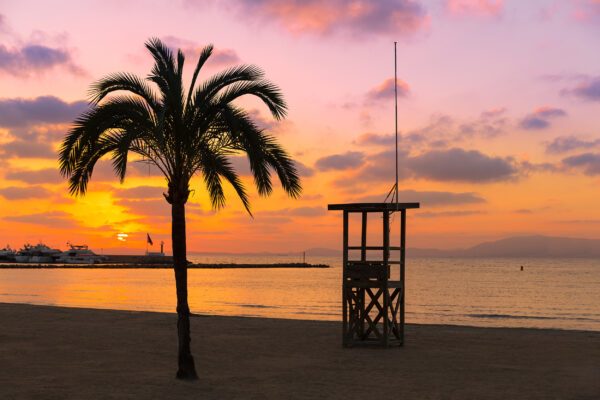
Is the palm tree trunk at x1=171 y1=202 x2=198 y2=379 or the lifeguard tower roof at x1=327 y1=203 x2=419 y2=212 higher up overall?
the lifeguard tower roof at x1=327 y1=203 x2=419 y2=212

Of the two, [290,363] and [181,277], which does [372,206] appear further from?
[181,277]

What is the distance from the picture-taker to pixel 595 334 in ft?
75.2

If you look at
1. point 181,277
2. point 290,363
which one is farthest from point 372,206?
point 181,277

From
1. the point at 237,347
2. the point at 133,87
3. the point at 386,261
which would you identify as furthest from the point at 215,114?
the point at 237,347

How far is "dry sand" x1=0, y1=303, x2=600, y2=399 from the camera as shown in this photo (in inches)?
512

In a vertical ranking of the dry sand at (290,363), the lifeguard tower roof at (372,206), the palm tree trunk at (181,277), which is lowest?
the dry sand at (290,363)

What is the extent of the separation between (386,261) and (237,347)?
18.7ft

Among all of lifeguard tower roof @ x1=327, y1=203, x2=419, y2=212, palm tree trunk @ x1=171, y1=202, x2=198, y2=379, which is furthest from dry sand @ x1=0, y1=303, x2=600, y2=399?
lifeguard tower roof @ x1=327, y1=203, x2=419, y2=212

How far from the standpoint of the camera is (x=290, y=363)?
1666 cm

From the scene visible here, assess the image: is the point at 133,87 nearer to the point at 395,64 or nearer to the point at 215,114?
the point at 215,114

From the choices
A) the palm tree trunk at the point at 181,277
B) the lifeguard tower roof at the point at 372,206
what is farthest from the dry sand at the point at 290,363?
the lifeguard tower roof at the point at 372,206

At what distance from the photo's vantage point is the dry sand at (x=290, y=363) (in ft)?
42.7

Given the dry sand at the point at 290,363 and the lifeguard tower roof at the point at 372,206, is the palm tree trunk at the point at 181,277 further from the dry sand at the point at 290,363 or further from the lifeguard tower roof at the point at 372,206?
the lifeguard tower roof at the point at 372,206

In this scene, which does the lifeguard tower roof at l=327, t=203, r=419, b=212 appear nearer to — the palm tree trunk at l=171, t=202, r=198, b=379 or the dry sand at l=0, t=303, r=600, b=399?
the dry sand at l=0, t=303, r=600, b=399
